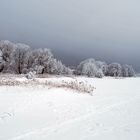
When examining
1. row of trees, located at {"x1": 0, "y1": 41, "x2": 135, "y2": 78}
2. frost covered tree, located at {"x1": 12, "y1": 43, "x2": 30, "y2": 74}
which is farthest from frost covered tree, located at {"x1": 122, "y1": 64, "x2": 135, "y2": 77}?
frost covered tree, located at {"x1": 12, "y1": 43, "x2": 30, "y2": 74}

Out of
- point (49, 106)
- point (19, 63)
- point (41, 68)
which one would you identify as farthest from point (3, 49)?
point (49, 106)

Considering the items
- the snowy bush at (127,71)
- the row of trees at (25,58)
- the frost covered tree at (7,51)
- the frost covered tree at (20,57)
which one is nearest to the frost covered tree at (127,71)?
the snowy bush at (127,71)

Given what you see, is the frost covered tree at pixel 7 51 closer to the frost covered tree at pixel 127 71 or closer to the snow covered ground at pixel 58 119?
the snow covered ground at pixel 58 119

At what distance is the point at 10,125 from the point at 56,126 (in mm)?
1643

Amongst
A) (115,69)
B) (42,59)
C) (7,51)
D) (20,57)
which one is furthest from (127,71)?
(7,51)

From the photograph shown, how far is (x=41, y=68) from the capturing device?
57656 millimetres

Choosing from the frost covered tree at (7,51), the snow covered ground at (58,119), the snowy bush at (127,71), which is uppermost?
the frost covered tree at (7,51)

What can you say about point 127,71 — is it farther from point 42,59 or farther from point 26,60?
point 26,60

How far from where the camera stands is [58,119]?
8.77 m

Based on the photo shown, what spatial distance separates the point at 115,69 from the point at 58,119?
79.0 meters

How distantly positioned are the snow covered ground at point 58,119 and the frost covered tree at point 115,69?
71.8 m

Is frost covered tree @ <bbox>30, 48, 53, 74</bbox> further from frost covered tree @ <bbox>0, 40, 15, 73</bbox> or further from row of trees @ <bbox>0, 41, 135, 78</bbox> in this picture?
frost covered tree @ <bbox>0, 40, 15, 73</bbox>

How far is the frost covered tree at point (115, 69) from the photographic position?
83.3 meters

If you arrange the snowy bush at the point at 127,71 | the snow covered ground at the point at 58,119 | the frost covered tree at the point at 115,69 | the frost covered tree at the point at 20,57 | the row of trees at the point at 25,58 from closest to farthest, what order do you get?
the snow covered ground at the point at 58,119 → the row of trees at the point at 25,58 → the frost covered tree at the point at 20,57 → the frost covered tree at the point at 115,69 → the snowy bush at the point at 127,71
